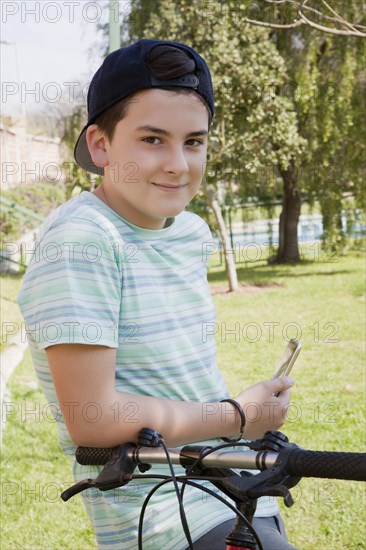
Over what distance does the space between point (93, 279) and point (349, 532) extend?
115 inches

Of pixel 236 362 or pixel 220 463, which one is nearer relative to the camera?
pixel 220 463

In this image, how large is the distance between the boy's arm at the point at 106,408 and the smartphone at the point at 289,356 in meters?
0.23

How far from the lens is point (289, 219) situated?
1694cm

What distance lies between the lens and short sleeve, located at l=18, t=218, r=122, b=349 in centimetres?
129

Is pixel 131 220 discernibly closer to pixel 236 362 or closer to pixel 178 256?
pixel 178 256

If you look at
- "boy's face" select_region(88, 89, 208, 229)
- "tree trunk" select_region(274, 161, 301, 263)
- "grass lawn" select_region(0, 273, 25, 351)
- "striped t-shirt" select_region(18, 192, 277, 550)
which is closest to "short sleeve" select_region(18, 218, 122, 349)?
"striped t-shirt" select_region(18, 192, 277, 550)

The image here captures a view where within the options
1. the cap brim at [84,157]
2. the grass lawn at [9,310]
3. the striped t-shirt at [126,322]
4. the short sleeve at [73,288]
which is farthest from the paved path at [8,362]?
the short sleeve at [73,288]

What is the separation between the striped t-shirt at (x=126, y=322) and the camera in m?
1.32

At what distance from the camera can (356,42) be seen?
12.9 metres

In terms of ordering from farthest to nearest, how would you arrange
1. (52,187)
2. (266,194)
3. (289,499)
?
(52,187) < (266,194) < (289,499)

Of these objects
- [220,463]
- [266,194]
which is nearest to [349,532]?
[220,463]

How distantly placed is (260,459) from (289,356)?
17.6 inches

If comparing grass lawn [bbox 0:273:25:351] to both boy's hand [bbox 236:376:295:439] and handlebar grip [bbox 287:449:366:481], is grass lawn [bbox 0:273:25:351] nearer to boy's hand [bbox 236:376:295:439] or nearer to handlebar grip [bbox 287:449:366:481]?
boy's hand [bbox 236:376:295:439]

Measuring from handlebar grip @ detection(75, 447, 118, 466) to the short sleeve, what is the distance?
17 centimetres
